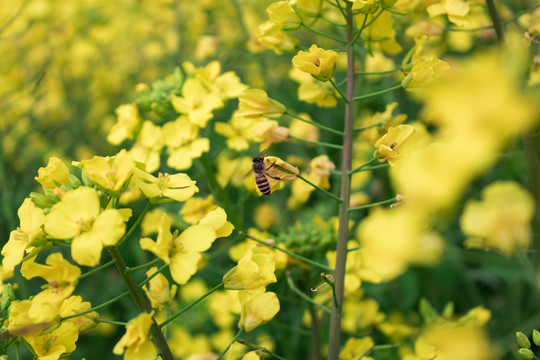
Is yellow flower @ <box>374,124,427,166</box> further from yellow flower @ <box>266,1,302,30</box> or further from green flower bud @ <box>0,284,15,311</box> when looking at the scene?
green flower bud @ <box>0,284,15,311</box>

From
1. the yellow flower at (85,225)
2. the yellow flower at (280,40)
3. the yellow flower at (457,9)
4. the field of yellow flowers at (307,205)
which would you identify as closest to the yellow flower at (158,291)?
the field of yellow flowers at (307,205)

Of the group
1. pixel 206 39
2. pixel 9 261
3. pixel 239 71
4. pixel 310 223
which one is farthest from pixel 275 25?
pixel 239 71

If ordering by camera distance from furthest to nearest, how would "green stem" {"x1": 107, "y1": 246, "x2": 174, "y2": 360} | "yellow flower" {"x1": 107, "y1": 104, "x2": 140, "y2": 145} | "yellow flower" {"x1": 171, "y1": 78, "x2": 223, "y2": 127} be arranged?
"yellow flower" {"x1": 107, "y1": 104, "x2": 140, "y2": 145} < "yellow flower" {"x1": 171, "y1": 78, "x2": 223, "y2": 127} < "green stem" {"x1": 107, "y1": 246, "x2": 174, "y2": 360}

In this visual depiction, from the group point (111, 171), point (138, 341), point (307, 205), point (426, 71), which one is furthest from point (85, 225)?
point (307, 205)

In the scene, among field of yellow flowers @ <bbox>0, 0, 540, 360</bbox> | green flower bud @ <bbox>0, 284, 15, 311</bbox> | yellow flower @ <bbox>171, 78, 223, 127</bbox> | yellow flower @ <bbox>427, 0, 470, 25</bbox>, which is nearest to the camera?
field of yellow flowers @ <bbox>0, 0, 540, 360</bbox>

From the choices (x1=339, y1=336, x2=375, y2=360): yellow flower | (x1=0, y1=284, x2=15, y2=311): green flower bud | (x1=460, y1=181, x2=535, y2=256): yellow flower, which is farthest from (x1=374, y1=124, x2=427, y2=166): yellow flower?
(x1=0, y1=284, x2=15, y2=311): green flower bud

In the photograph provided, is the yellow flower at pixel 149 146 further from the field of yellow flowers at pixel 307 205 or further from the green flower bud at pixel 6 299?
the green flower bud at pixel 6 299
